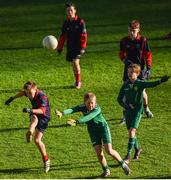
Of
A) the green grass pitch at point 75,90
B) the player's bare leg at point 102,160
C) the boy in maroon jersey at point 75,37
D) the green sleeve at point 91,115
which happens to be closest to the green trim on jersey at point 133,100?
the green grass pitch at point 75,90

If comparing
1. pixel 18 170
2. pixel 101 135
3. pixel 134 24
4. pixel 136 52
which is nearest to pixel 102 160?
pixel 101 135

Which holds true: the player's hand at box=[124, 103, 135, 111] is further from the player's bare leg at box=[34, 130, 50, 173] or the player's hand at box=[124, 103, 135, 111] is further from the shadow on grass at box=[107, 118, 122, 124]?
the shadow on grass at box=[107, 118, 122, 124]

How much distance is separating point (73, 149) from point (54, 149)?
1.34ft

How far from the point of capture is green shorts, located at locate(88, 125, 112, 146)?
10.6 meters

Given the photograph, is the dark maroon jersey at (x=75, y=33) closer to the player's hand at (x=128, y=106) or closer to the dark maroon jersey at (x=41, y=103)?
the player's hand at (x=128, y=106)

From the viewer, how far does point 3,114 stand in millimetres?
14367

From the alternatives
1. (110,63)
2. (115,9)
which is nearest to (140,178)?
(110,63)

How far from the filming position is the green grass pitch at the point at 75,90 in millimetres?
11453

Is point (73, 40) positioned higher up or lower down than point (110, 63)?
higher up

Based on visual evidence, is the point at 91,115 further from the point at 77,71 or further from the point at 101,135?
the point at 77,71

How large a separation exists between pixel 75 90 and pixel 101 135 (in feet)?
18.2

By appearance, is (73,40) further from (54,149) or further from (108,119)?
(54,149)

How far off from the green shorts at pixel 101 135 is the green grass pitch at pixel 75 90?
716 millimetres

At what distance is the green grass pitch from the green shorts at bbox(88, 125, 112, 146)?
2.35ft
